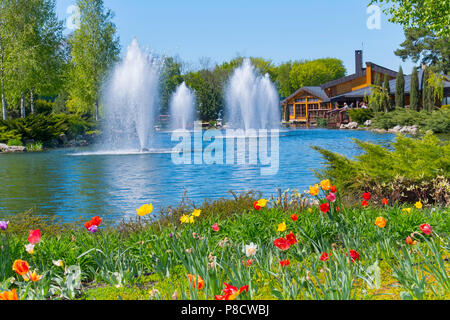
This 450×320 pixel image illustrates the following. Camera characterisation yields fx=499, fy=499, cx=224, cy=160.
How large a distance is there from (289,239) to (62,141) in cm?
3065

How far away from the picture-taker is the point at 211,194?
12055 millimetres

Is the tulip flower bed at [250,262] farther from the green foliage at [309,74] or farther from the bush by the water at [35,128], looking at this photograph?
the green foliage at [309,74]

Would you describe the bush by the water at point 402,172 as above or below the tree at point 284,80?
below

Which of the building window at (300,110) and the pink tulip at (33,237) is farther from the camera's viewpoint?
the building window at (300,110)

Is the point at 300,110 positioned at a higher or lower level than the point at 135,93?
higher

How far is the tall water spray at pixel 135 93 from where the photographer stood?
24969 mm

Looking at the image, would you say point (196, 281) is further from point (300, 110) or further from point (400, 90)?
point (300, 110)

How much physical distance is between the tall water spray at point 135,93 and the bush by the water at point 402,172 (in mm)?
16956

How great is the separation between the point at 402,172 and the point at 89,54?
4111 centimetres

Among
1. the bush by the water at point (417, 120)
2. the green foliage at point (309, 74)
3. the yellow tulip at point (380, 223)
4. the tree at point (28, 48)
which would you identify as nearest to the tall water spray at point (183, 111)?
the tree at point (28, 48)

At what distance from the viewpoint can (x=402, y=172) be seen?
9.13m

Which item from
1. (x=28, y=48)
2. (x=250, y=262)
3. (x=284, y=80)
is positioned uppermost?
(x=284, y=80)

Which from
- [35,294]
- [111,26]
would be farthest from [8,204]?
[111,26]

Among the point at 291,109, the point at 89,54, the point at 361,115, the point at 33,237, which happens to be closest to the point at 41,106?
the point at 89,54
